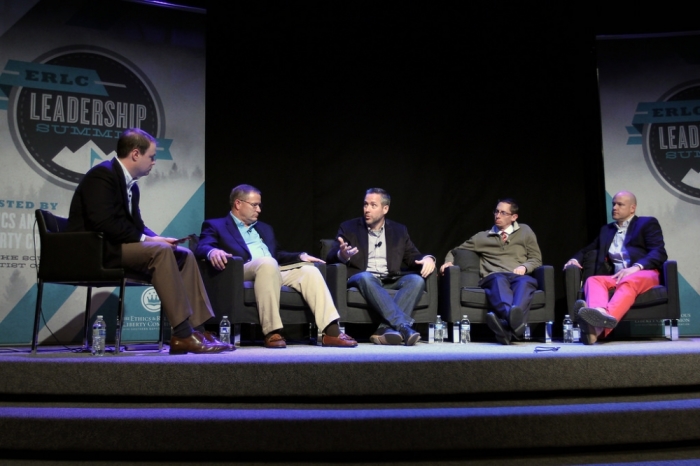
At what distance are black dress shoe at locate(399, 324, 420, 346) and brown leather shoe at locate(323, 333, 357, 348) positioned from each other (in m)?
0.34

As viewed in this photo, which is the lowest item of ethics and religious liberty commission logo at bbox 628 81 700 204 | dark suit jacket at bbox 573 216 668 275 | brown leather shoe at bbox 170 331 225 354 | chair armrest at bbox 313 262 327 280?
brown leather shoe at bbox 170 331 225 354

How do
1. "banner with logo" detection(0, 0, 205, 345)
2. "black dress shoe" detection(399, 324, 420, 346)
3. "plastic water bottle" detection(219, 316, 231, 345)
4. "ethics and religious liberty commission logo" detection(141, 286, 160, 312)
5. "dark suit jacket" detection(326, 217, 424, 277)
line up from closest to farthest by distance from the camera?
"black dress shoe" detection(399, 324, 420, 346)
"plastic water bottle" detection(219, 316, 231, 345)
"banner with logo" detection(0, 0, 205, 345)
"dark suit jacket" detection(326, 217, 424, 277)
"ethics and religious liberty commission logo" detection(141, 286, 160, 312)

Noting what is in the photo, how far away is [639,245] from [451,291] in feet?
5.15

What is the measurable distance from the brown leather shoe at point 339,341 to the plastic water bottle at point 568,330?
1.72m

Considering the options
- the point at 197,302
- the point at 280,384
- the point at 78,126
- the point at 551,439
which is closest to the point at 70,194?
the point at 78,126

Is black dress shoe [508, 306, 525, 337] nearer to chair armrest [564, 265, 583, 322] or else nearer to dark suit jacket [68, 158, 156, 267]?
chair armrest [564, 265, 583, 322]

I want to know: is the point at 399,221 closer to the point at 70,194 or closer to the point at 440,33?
the point at 440,33

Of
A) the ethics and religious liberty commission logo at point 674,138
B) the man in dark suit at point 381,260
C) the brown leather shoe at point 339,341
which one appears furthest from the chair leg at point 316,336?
the ethics and religious liberty commission logo at point 674,138

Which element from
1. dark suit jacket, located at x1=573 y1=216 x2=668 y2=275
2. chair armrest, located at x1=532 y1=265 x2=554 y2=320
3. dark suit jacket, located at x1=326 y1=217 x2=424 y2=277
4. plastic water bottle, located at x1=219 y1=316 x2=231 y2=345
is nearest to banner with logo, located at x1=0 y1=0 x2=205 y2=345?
plastic water bottle, located at x1=219 y1=316 x2=231 y2=345

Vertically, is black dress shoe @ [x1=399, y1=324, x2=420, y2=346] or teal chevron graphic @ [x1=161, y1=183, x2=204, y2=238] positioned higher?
teal chevron graphic @ [x1=161, y1=183, x2=204, y2=238]

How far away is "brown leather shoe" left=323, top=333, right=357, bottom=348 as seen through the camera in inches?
173

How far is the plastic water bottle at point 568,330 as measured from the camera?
199 inches

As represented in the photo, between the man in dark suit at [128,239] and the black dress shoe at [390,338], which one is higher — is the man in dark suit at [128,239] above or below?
above

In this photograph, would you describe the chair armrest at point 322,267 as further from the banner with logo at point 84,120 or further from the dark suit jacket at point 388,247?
the banner with logo at point 84,120
